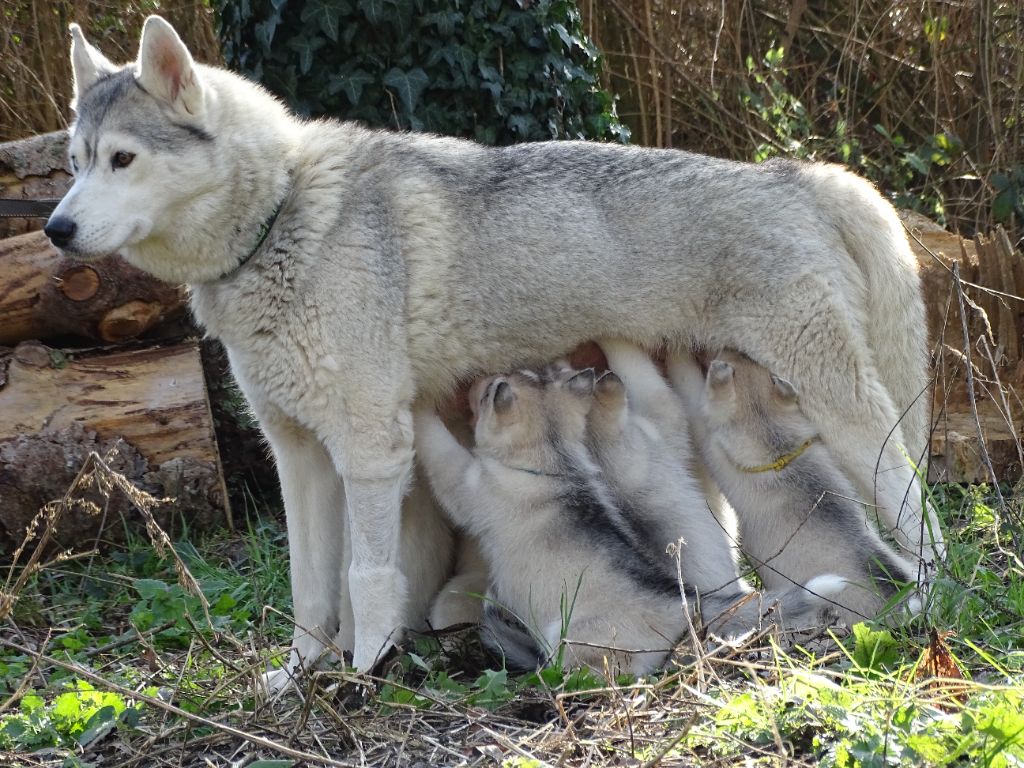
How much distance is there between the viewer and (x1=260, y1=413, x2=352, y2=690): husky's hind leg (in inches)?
176

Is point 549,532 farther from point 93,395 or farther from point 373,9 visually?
point 373,9

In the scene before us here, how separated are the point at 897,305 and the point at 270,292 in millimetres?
2389

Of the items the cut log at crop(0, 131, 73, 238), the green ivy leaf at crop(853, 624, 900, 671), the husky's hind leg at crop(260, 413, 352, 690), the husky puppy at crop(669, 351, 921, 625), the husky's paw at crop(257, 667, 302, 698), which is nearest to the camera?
the green ivy leaf at crop(853, 624, 900, 671)

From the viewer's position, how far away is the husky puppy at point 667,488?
3.69 meters

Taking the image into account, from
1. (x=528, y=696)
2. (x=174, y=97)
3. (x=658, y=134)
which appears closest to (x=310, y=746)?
(x=528, y=696)

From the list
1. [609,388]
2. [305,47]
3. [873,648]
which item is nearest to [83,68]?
[305,47]

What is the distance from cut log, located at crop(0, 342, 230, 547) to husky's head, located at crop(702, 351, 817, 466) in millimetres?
2918

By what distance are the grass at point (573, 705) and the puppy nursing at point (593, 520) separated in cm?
14

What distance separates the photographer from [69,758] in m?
3.20

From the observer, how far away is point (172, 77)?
4.13 metres

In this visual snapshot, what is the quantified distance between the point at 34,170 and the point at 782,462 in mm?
4474

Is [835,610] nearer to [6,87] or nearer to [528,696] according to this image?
[528,696]

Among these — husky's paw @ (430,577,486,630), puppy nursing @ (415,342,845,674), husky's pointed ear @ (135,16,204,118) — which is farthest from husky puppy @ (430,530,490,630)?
husky's pointed ear @ (135,16,204,118)

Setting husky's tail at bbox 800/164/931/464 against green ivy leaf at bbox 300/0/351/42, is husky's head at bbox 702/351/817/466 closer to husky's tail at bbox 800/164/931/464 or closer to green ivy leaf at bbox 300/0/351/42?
husky's tail at bbox 800/164/931/464
